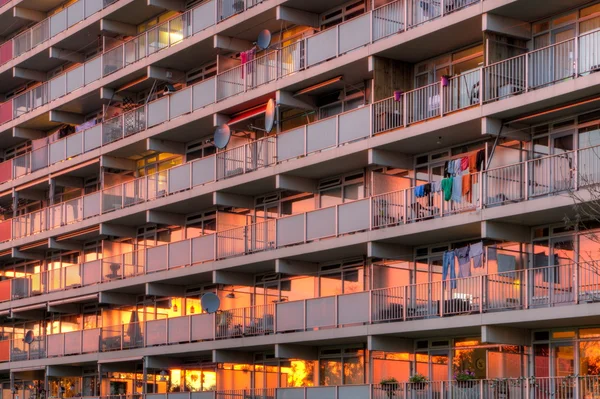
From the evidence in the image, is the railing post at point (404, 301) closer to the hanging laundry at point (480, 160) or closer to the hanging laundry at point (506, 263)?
the hanging laundry at point (506, 263)

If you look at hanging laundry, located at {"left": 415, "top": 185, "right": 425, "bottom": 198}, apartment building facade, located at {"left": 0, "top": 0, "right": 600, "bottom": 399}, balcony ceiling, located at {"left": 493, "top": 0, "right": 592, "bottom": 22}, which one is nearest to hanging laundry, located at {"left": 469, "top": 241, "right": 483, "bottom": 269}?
apartment building facade, located at {"left": 0, "top": 0, "right": 600, "bottom": 399}

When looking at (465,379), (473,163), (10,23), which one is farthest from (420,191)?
(10,23)

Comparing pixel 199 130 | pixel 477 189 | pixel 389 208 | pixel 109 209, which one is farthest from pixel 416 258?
pixel 109 209

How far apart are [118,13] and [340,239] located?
56.2 ft

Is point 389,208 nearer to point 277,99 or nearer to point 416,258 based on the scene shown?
point 416,258

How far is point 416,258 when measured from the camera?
39.2 m

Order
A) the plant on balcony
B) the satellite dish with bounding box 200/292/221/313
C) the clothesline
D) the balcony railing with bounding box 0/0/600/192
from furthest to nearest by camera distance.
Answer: the satellite dish with bounding box 200/292/221/313 < the plant on balcony < the clothesline < the balcony railing with bounding box 0/0/600/192

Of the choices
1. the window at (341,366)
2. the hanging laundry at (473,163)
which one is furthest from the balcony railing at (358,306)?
the hanging laundry at (473,163)

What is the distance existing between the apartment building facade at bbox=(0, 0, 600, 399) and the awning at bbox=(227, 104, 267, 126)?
0.34 feet

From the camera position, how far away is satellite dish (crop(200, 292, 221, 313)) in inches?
1783

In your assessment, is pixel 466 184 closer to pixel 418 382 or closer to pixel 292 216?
pixel 418 382

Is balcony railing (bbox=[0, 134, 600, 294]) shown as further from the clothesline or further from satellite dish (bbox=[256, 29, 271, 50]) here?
satellite dish (bbox=[256, 29, 271, 50])

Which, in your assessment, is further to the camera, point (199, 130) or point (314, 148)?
point (199, 130)

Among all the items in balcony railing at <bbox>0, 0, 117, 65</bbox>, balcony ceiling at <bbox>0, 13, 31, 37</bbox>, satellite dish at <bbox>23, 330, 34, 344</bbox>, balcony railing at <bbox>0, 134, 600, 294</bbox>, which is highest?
balcony ceiling at <bbox>0, 13, 31, 37</bbox>
